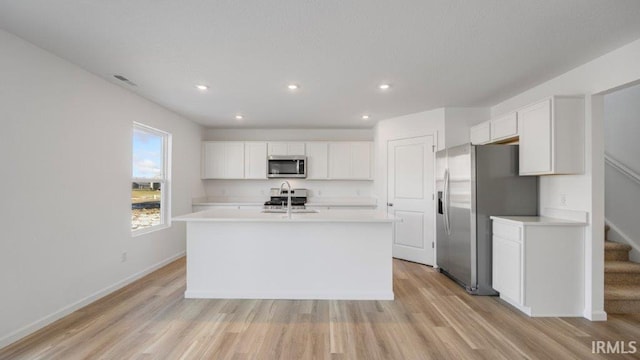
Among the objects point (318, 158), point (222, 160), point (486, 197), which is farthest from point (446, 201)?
point (222, 160)

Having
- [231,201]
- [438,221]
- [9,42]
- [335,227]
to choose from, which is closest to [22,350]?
[9,42]

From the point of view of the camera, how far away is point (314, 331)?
247 cm

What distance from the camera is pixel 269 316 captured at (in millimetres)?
2746

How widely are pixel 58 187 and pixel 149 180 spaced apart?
1.47 m

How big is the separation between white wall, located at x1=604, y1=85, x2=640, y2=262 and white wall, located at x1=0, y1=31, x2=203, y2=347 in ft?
19.8

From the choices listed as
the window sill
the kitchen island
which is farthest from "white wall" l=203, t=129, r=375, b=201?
the kitchen island

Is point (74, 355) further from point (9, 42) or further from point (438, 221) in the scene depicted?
point (438, 221)

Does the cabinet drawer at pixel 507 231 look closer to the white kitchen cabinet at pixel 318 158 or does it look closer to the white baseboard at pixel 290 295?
the white baseboard at pixel 290 295

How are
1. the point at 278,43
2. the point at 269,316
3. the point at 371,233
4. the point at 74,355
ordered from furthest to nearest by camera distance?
the point at 371,233 → the point at 269,316 → the point at 278,43 → the point at 74,355

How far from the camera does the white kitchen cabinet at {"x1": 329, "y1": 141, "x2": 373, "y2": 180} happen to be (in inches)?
223

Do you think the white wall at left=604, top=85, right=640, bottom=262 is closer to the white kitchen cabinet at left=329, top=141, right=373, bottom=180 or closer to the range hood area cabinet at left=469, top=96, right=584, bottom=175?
the range hood area cabinet at left=469, top=96, right=584, bottom=175

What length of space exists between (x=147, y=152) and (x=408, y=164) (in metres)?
4.01

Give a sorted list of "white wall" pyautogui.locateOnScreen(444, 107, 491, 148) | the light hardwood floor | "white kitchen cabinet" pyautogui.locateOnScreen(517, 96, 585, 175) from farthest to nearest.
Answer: "white wall" pyautogui.locateOnScreen(444, 107, 491, 148), "white kitchen cabinet" pyautogui.locateOnScreen(517, 96, 585, 175), the light hardwood floor

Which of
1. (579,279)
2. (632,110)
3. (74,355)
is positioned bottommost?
(74,355)
